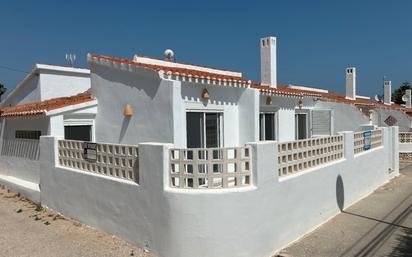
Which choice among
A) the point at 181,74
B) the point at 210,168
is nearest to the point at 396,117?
the point at 181,74

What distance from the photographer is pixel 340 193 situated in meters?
8.98

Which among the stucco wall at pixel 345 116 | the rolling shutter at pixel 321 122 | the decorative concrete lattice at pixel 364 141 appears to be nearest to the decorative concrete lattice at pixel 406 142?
the stucco wall at pixel 345 116

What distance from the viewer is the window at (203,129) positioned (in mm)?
8727

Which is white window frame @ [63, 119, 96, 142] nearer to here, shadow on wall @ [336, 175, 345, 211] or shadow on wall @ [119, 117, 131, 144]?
shadow on wall @ [119, 117, 131, 144]

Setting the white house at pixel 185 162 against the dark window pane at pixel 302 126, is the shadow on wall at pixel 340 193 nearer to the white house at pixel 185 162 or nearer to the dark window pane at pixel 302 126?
the white house at pixel 185 162

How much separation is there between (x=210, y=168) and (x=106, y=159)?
8.45ft

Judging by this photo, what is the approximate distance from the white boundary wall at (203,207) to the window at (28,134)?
233cm

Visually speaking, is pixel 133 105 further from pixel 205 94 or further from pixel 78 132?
pixel 78 132

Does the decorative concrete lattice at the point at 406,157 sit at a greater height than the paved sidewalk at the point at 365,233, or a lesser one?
greater

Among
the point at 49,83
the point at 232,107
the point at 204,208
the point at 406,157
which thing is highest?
the point at 49,83

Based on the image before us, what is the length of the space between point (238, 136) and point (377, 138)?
18.0 ft

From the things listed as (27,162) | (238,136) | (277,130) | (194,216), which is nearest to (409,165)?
(277,130)

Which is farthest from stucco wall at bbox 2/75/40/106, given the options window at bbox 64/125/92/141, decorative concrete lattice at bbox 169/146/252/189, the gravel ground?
decorative concrete lattice at bbox 169/146/252/189

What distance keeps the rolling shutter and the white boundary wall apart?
6404 millimetres
